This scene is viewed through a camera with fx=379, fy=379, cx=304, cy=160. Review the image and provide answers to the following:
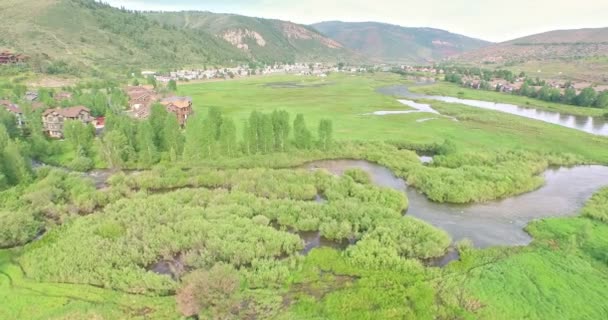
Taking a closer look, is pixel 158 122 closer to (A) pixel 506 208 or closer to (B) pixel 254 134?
(B) pixel 254 134

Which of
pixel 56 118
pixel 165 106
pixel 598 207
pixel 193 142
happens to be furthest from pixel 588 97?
pixel 56 118

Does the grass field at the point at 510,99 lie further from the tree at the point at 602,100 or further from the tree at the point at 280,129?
the tree at the point at 280,129

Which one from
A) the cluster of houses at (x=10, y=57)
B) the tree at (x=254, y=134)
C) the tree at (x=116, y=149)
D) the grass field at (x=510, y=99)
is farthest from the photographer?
the cluster of houses at (x=10, y=57)

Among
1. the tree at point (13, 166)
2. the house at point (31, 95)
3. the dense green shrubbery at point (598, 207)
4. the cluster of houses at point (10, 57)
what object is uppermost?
the cluster of houses at point (10, 57)

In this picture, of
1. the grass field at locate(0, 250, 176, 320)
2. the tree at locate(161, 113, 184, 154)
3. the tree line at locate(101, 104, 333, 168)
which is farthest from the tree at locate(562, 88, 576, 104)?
the grass field at locate(0, 250, 176, 320)

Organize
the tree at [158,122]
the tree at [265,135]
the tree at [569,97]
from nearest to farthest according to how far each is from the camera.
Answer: the tree at [265,135]
the tree at [158,122]
the tree at [569,97]

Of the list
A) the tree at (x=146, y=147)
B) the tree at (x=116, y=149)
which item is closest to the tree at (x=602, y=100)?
the tree at (x=146, y=147)

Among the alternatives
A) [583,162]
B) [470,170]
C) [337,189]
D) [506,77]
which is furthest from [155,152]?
[506,77]

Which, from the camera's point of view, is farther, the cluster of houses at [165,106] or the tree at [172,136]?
the cluster of houses at [165,106]
